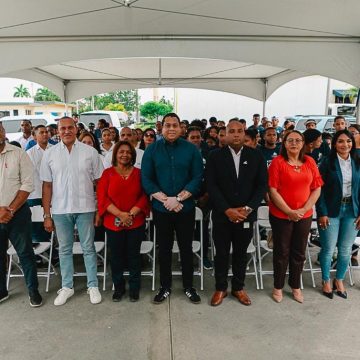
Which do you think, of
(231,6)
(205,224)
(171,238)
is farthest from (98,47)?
(171,238)

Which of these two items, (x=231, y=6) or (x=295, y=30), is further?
(x=295, y=30)

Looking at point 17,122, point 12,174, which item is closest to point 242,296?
point 12,174

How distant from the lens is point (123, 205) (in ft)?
9.95

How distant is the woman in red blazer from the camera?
2990 mm

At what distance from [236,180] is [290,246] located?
0.88 metres

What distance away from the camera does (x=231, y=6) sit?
4906 mm

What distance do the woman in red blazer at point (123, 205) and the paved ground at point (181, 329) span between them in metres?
0.51

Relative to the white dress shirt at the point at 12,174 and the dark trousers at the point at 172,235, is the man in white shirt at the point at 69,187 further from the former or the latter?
the dark trousers at the point at 172,235

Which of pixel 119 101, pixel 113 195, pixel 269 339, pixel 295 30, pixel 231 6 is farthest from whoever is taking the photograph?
pixel 119 101

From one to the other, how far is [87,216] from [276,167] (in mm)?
1848

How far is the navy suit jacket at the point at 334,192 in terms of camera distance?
10.3 feet

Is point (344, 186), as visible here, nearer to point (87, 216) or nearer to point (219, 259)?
point (219, 259)

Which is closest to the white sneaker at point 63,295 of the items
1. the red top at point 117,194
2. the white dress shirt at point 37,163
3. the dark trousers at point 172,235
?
the red top at point 117,194

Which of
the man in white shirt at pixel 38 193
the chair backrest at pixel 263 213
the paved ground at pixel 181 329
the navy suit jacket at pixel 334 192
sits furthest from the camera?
the man in white shirt at pixel 38 193
